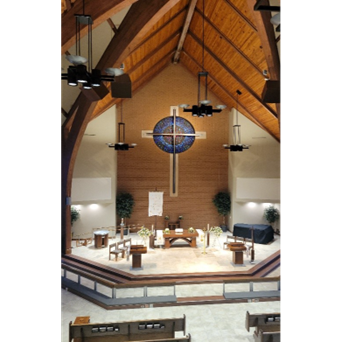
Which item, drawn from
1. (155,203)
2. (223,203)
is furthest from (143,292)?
(223,203)

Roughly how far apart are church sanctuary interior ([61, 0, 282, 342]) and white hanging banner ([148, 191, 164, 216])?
62 mm

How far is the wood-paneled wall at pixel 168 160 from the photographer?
13.4 meters

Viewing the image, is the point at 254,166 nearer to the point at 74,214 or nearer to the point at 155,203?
the point at 155,203

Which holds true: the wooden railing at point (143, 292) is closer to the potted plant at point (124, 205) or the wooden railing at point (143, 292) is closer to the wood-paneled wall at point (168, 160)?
the potted plant at point (124, 205)

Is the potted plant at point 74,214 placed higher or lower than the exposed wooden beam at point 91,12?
lower

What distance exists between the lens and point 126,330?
4.76 meters

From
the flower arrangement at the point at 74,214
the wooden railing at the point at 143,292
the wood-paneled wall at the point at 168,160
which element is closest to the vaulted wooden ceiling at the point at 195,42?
the wood-paneled wall at the point at 168,160

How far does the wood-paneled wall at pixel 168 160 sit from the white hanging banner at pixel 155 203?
22.6 inches

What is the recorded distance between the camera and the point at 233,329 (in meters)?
5.68

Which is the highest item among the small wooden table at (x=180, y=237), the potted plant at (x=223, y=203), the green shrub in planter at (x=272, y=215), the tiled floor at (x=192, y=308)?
the potted plant at (x=223, y=203)

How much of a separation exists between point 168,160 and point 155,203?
7.31ft
